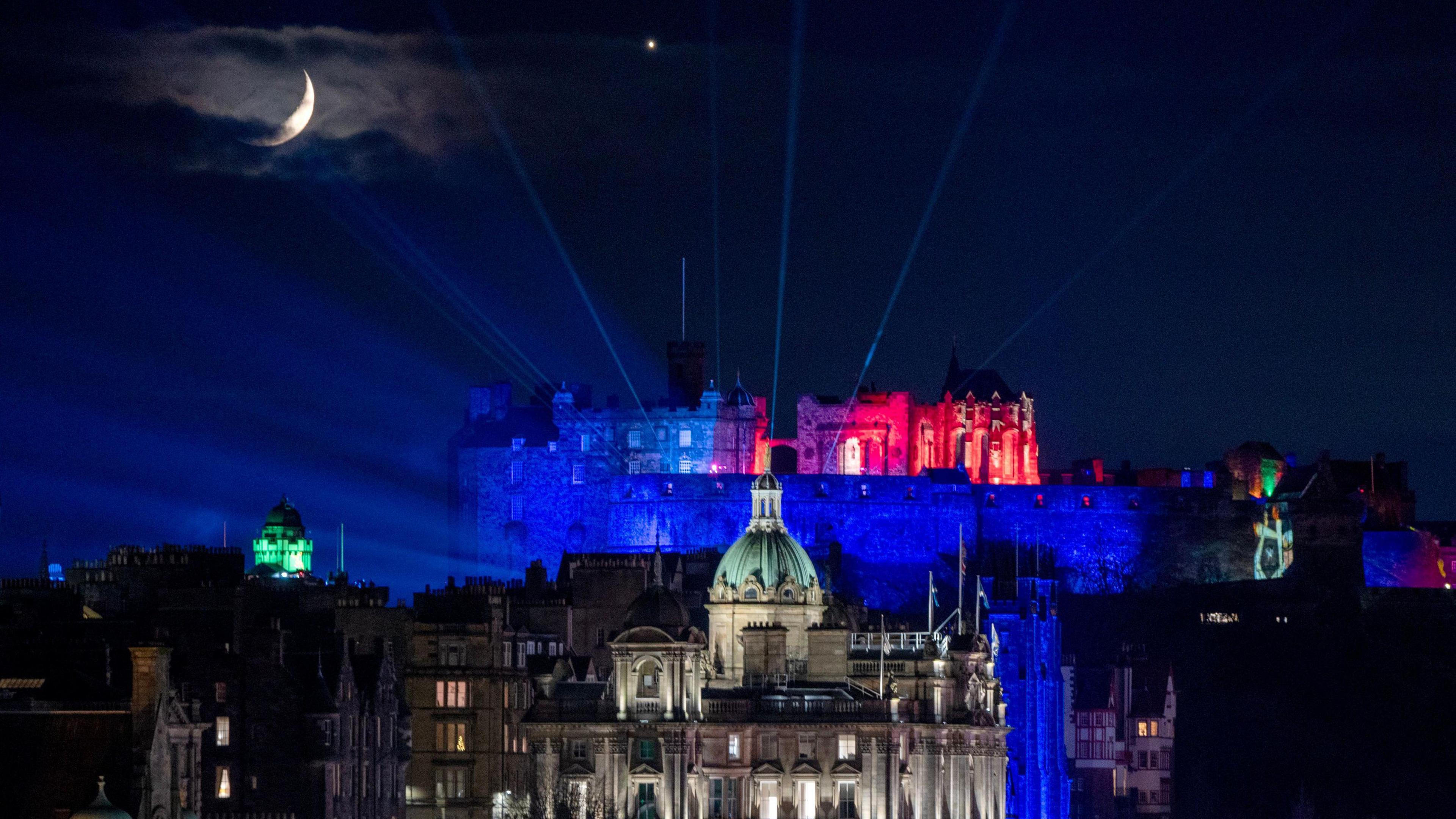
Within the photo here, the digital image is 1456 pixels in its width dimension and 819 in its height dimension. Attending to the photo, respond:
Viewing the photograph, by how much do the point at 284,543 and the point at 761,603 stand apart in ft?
95.0

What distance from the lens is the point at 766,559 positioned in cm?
11575

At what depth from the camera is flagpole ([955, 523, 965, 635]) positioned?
112375mm

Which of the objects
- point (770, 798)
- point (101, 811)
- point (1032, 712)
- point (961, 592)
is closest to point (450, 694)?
point (770, 798)

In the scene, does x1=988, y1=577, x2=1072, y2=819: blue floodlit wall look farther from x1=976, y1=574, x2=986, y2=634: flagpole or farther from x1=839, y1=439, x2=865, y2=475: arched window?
x1=839, y1=439, x2=865, y2=475: arched window

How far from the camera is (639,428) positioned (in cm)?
16262

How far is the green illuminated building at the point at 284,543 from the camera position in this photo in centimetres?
13275

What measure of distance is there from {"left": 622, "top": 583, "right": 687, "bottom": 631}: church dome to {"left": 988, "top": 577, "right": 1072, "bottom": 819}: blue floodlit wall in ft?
71.6

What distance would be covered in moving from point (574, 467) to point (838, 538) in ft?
50.1

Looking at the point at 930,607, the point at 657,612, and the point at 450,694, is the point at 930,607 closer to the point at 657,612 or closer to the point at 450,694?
the point at 657,612

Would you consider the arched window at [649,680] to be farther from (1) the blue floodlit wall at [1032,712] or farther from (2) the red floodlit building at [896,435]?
(2) the red floodlit building at [896,435]

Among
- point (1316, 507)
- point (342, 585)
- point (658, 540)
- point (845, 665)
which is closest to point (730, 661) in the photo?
point (845, 665)

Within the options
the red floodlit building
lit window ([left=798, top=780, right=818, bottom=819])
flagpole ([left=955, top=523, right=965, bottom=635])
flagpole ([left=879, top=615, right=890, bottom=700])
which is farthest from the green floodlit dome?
the red floodlit building

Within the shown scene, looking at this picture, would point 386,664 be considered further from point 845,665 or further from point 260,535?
point 260,535

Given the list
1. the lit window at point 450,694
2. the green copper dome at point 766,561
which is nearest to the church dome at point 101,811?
the lit window at point 450,694
